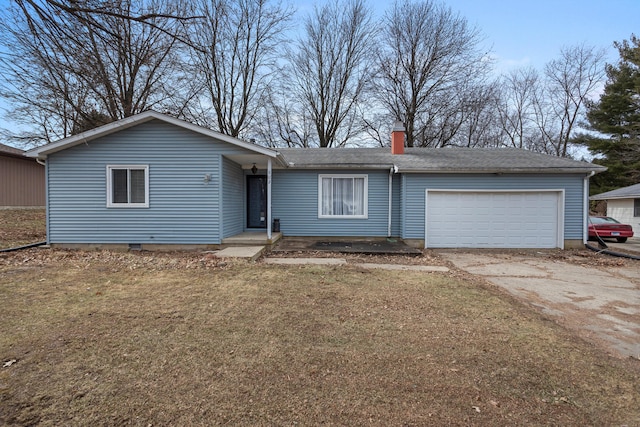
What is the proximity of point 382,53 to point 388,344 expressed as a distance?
23518 millimetres

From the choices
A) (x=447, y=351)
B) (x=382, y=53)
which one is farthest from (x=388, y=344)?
(x=382, y=53)

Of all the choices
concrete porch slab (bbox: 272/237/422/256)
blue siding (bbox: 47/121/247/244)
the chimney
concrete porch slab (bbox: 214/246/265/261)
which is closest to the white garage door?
concrete porch slab (bbox: 272/237/422/256)

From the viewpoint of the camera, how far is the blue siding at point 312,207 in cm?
1105

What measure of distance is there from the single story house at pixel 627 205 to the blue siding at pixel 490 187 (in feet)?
34.2

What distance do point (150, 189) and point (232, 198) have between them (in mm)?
2342

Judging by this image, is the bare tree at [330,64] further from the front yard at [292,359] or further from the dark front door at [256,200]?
the front yard at [292,359]

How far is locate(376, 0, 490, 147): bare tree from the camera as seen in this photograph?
21391 millimetres

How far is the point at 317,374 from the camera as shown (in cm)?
273

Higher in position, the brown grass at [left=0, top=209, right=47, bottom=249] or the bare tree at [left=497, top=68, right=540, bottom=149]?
the bare tree at [left=497, top=68, right=540, bottom=149]

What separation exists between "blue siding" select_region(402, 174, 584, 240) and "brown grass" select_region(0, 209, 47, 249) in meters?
11.8

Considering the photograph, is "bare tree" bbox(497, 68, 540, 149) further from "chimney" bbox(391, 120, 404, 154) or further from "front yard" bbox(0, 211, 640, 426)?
"front yard" bbox(0, 211, 640, 426)

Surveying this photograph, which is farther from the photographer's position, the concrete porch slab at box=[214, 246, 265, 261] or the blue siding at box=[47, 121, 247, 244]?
the blue siding at box=[47, 121, 247, 244]

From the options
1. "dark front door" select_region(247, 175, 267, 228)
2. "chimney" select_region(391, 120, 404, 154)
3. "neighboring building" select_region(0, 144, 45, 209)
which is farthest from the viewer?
"neighboring building" select_region(0, 144, 45, 209)

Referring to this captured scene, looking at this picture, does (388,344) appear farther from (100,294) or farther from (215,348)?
(100,294)
